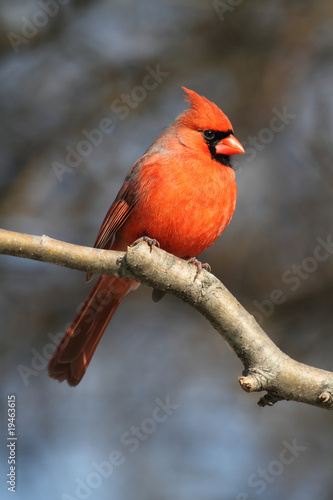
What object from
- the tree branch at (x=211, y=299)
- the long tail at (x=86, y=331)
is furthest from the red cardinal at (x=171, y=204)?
the tree branch at (x=211, y=299)

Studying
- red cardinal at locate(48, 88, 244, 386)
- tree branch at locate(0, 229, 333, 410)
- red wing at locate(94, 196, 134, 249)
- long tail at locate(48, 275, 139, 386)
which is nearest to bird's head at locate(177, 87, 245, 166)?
red cardinal at locate(48, 88, 244, 386)

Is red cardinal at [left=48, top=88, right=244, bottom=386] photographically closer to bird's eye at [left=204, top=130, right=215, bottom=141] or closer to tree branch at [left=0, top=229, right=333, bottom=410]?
bird's eye at [left=204, top=130, right=215, bottom=141]

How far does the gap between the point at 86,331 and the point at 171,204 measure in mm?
800

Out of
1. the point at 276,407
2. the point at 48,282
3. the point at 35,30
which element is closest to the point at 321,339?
the point at 276,407

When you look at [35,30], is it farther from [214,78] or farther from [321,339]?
[321,339]

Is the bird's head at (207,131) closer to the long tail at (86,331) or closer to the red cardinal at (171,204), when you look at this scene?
the red cardinal at (171,204)

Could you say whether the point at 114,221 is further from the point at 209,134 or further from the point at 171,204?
the point at 209,134

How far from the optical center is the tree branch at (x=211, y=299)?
205 centimetres

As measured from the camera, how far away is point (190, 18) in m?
→ 4.37

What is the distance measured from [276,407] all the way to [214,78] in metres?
2.16

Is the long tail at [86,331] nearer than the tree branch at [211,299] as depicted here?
No

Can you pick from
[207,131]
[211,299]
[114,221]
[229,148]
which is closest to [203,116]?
[207,131]

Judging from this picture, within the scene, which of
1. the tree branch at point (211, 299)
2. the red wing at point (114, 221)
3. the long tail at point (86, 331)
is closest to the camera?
the tree branch at point (211, 299)

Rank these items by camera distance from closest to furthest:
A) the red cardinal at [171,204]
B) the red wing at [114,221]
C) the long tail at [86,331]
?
1. the red cardinal at [171,204]
2. the red wing at [114,221]
3. the long tail at [86,331]
